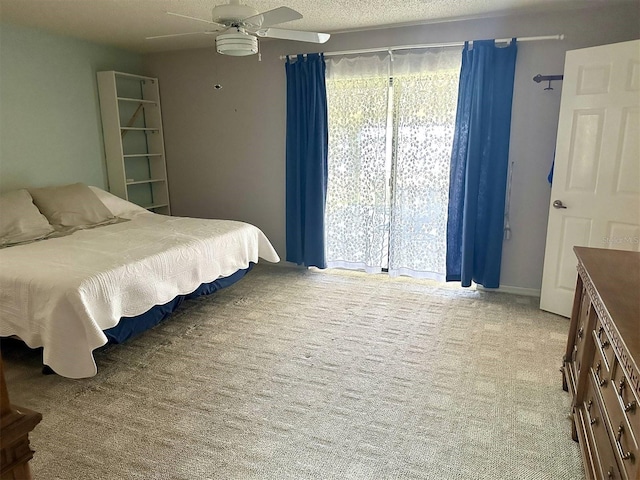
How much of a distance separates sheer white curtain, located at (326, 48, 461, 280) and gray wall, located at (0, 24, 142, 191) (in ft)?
7.80

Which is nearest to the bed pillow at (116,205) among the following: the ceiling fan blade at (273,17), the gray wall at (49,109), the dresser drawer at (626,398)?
the gray wall at (49,109)

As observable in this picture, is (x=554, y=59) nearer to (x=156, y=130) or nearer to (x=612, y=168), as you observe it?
(x=612, y=168)

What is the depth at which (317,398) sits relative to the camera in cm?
229

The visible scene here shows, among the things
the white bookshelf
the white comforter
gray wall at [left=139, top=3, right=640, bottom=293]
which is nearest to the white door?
gray wall at [left=139, top=3, right=640, bottom=293]

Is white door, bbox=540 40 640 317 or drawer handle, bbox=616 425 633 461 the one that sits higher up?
white door, bbox=540 40 640 317

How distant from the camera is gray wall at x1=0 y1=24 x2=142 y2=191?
3.62m

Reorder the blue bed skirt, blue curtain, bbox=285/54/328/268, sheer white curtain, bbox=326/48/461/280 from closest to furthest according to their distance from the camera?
the blue bed skirt < sheer white curtain, bbox=326/48/461/280 < blue curtain, bbox=285/54/328/268

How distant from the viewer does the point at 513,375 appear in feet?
8.14

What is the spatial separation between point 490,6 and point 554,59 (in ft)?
2.20

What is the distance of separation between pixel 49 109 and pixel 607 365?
4519mm

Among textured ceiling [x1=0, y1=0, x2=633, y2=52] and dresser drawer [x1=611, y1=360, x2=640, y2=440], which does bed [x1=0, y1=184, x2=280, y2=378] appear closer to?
textured ceiling [x1=0, y1=0, x2=633, y2=52]

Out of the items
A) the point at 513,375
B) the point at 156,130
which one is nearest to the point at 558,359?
the point at 513,375

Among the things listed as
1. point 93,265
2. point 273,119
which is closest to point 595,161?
point 273,119

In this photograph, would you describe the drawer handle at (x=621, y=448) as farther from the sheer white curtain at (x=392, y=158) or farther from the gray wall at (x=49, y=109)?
the gray wall at (x=49, y=109)
